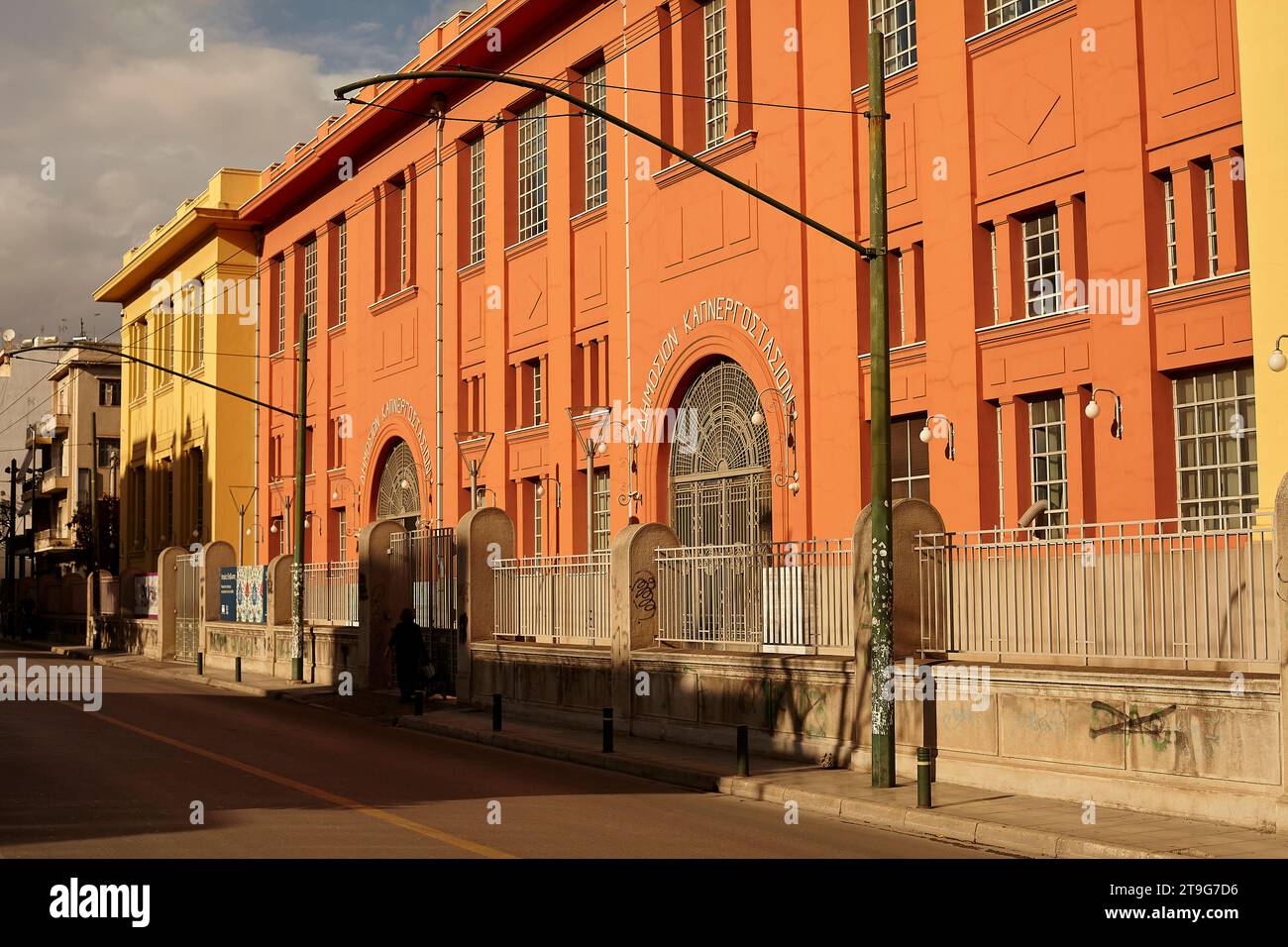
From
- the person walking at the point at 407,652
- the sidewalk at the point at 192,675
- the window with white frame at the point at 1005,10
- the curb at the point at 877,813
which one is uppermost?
the window with white frame at the point at 1005,10

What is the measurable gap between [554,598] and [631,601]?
3.43 metres

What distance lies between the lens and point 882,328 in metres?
15.9

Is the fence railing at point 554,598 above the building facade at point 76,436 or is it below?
below

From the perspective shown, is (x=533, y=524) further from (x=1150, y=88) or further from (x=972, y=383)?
(x=1150, y=88)

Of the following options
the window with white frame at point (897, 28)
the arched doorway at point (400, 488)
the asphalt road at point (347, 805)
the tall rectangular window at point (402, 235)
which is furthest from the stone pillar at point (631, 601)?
the tall rectangular window at point (402, 235)

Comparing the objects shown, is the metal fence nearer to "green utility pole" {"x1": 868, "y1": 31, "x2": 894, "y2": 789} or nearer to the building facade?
"green utility pole" {"x1": 868, "y1": 31, "x2": 894, "y2": 789}

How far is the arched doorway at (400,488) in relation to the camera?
3988cm

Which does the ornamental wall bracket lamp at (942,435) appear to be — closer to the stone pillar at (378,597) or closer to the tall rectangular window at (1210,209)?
the tall rectangular window at (1210,209)

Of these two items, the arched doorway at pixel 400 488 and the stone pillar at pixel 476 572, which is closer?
the stone pillar at pixel 476 572

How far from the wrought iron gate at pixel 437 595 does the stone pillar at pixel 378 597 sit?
1.55 ft

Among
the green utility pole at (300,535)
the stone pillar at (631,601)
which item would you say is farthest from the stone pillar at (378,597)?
the stone pillar at (631,601)

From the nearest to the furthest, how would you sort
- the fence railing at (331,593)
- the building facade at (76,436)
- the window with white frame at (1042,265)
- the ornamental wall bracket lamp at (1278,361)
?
1. the ornamental wall bracket lamp at (1278,361)
2. the window with white frame at (1042,265)
3. the fence railing at (331,593)
4. the building facade at (76,436)

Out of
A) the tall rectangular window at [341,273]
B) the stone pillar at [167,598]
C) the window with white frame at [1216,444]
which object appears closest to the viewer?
the window with white frame at [1216,444]

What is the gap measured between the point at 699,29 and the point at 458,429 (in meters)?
12.5
